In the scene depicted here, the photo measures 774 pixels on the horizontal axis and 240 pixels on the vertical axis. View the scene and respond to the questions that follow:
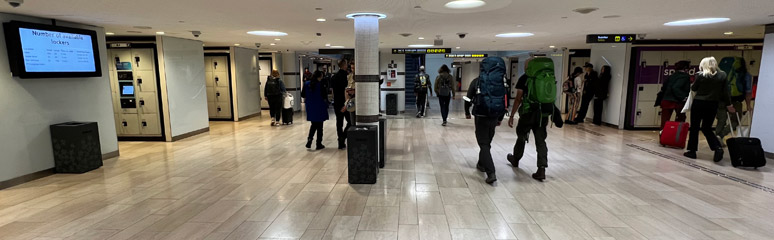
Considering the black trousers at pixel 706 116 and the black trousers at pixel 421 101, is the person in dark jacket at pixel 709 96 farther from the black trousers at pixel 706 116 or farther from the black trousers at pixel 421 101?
the black trousers at pixel 421 101

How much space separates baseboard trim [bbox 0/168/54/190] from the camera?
4703 mm

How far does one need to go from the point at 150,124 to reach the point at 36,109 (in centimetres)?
282

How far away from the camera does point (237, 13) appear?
186 inches

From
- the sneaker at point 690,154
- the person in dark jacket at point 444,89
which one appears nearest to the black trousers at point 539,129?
the sneaker at point 690,154

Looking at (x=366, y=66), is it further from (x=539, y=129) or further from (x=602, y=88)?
(x=602, y=88)

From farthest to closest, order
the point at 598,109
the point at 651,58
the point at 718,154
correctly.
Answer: the point at 598,109
the point at 651,58
the point at 718,154

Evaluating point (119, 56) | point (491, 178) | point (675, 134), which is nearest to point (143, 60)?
point (119, 56)

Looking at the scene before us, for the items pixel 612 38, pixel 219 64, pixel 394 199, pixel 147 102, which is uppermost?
pixel 612 38

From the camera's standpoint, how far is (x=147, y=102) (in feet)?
25.7

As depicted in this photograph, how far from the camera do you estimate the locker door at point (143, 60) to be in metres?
7.64

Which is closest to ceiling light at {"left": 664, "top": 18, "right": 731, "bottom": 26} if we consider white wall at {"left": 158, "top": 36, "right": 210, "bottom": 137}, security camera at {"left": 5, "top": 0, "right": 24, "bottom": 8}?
security camera at {"left": 5, "top": 0, "right": 24, "bottom": 8}

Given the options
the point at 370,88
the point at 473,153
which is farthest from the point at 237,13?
the point at 473,153

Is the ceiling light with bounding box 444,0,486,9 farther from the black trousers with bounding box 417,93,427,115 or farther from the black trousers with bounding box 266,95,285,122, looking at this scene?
the black trousers with bounding box 417,93,427,115

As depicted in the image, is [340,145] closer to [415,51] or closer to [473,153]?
[473,153]
